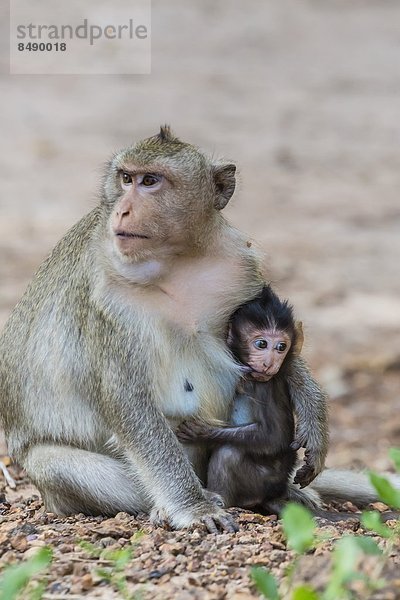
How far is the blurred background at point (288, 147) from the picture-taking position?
1245 cm

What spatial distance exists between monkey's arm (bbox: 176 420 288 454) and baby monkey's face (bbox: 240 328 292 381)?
28cm

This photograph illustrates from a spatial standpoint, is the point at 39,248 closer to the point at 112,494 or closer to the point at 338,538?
the point at 112,494

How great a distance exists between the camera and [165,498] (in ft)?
20.5

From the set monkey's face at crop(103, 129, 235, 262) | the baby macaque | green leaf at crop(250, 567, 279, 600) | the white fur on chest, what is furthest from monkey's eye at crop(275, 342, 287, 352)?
green leaf at crop(250, 567, 279, 600)

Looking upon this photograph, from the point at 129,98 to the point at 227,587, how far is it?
629 inches

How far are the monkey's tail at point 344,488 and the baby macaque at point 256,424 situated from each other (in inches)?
34.1

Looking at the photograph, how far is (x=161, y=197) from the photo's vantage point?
248 inches

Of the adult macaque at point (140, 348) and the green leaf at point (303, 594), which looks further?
the adult macaque at point (140, 348)

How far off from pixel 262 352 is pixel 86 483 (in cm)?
112

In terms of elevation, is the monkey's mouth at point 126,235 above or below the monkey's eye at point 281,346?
above

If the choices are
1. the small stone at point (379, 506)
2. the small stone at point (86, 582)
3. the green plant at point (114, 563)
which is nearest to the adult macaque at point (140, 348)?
the green plant at point (114, 563)

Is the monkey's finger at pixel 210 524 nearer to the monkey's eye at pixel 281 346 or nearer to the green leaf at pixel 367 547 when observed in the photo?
the monkey's eye at pixel 281 346

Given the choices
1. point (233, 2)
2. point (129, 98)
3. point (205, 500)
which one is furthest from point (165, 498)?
point (233, 2)

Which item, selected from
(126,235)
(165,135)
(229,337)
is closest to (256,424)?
(229,337)
